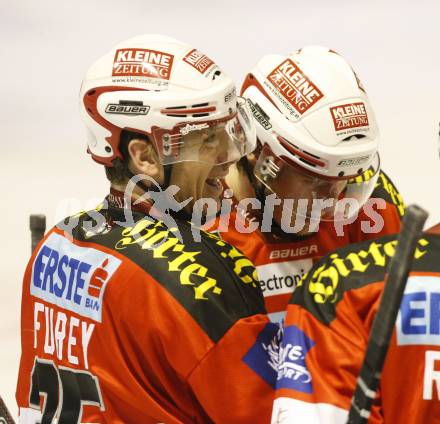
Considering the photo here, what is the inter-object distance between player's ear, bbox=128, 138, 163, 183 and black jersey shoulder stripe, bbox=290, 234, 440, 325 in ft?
1.94

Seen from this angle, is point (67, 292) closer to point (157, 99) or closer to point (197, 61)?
point (157, 99)

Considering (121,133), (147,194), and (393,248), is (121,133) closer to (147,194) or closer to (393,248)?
(147,194)

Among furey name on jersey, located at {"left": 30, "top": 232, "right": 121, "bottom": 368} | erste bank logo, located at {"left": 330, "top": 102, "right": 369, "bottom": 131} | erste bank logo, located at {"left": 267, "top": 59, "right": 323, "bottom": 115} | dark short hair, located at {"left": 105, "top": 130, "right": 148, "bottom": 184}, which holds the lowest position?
furey name on jersey, located at {"left": 30, "top": 232, "right": 121, "bottom": 368}

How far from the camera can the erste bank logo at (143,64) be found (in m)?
2.93

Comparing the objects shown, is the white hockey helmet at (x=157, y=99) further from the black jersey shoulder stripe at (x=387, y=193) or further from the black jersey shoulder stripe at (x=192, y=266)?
the black jersey shoulder stripe at (x=387, y=193)

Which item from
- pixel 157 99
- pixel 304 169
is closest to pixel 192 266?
pixel 157 99

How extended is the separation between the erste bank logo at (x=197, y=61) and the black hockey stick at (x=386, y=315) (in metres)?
0.98

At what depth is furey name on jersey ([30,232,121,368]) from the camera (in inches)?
109

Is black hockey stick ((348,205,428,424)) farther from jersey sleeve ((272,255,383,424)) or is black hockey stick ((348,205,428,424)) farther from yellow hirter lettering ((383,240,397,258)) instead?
yellow hirter lettering ((383,240,397,258))

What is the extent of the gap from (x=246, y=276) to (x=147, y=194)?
0.30 metres

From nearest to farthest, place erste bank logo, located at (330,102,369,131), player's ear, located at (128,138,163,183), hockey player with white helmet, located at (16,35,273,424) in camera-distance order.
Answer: hockey player with white helmet, located at (16,35,273,424), player's ear, located at (128,138,163,183), erste bank logo, located at (330,102,369,131)

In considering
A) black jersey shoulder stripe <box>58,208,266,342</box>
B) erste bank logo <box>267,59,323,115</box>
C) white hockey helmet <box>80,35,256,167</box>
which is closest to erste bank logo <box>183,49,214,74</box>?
white hockey helmet <box>80,35,256,167</box>

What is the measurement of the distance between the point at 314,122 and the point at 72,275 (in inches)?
35.4

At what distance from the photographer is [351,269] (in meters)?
2.39
